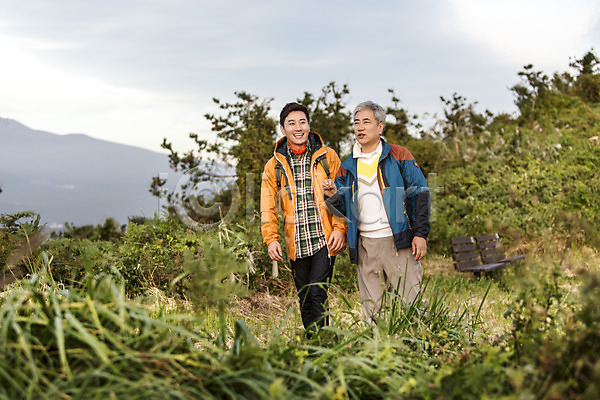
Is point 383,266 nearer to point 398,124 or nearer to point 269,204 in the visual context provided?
point 269,204

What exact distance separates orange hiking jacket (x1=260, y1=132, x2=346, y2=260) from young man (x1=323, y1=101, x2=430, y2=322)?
100 millimetres

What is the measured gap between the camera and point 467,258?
832 cm

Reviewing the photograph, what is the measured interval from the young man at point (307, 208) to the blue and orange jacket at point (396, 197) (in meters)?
0.11

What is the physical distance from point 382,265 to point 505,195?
7866 mm

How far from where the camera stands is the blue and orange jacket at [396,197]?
167 inches

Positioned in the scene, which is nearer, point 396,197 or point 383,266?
point 396,197

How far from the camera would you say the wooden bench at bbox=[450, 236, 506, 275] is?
7968mm

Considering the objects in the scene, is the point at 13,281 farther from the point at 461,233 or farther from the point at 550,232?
the point at 550,232

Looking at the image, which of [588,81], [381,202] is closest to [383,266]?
[381,202]

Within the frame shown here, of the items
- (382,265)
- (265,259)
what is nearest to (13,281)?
(265,259)

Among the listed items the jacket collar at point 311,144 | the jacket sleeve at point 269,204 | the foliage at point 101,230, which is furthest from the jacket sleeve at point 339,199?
the foliage at point 101,230

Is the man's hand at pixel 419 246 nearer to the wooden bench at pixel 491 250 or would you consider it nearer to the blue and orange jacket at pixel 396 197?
the blue and orange jacket at pixel 396 197

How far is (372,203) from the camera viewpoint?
Answer: 14.1 feet

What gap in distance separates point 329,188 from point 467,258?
4.76 metres
